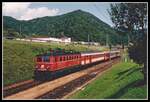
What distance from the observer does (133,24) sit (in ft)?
90.5

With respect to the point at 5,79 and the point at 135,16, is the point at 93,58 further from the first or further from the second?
the point at 5,79

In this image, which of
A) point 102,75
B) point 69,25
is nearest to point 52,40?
point 69,25

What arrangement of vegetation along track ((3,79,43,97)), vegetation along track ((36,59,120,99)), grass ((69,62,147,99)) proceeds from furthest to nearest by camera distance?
vegetation along track ((3,79,43,97)) → vegetation along track ((36,59,120,99)) → grass ((69,62,147,99))

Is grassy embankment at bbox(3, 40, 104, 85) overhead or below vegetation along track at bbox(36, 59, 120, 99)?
overhead

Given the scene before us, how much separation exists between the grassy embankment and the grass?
3.19 metres

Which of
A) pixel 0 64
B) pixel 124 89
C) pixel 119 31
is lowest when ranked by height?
pixel 124 89

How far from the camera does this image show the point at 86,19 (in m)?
24.7

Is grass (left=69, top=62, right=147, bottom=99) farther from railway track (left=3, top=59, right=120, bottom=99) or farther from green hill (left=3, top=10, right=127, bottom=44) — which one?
green hill (left=3, top=10, right=127, bottom=44)

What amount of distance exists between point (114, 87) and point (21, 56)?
21.9 ft

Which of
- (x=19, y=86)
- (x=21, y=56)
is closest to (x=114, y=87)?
(x=19, y=86)

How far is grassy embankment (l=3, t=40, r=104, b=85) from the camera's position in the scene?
2413cm

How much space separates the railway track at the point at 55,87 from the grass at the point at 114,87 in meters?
0.98

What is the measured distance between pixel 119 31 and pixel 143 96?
7108 millimetres

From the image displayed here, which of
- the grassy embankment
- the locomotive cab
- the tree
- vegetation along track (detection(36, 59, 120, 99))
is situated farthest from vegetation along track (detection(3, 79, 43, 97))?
the tree
